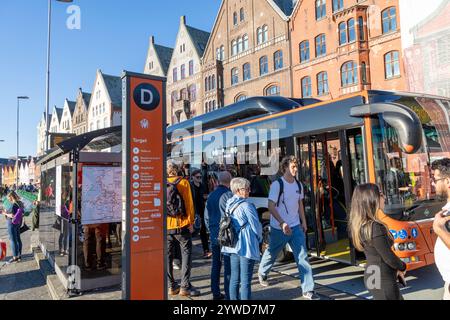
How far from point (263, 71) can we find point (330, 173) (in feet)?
87.1

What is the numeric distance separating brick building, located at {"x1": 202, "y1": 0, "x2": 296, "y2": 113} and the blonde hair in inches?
1086

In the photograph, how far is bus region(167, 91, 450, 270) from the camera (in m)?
4.97

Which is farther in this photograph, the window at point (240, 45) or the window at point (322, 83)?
the window at point (240, 45)

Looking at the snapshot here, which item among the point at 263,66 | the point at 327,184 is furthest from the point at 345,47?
the point at 327,184

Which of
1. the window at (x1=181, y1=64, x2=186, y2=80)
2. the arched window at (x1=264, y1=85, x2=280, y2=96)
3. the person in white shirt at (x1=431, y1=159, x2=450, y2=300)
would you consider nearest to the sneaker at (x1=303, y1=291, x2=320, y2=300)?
the person in white shirt at (x1=431, y1=159, x2=450, y2=300)

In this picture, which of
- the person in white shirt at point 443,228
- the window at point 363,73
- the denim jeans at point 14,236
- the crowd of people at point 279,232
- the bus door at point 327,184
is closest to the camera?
the person in white shirt at point 443,228

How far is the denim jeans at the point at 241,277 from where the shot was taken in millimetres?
4074

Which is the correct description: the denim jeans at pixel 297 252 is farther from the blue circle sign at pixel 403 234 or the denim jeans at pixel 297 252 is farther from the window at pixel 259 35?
the window at pixel 259 35

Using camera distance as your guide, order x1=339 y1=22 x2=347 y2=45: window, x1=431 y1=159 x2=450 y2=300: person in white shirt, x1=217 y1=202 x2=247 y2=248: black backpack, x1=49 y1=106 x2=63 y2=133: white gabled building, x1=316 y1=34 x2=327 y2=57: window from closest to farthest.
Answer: x1=431 y1=159 x2=450 y2=300: person in white shirt, x1=217 y1=202 x2=247 y2=248: black backpack, x1=339 y1=22 x2=347 y2=45: window, x1=316 y1=34 x2=327 y2=57: window, x1=49 y1=106 x2=63 y2=133: white gabled building

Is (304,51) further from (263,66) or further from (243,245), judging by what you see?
(243,245)

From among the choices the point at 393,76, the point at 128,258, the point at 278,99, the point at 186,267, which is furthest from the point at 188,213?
the point at 393,76

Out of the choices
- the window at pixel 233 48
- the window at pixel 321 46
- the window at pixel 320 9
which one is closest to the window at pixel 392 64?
the window at pixel 321 46

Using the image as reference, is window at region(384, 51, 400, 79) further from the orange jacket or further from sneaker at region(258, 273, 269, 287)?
the orange jacket
